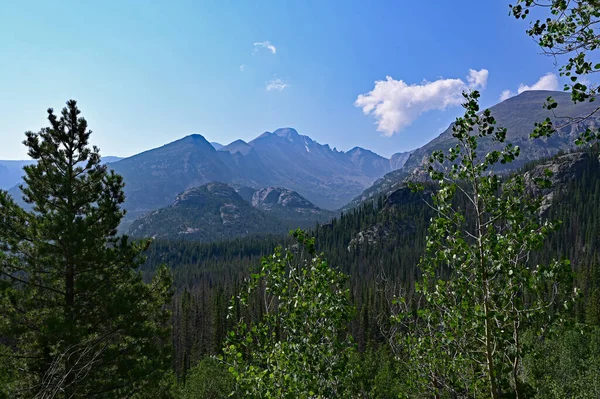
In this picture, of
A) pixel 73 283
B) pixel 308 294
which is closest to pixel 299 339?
pixel 308 294

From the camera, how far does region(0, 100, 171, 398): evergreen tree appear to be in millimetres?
13203

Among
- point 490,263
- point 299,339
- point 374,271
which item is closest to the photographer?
point 490,263

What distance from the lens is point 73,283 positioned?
576 inches

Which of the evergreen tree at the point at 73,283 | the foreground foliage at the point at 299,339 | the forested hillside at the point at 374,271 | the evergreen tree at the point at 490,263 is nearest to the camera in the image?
the evergreen tree at the point at 490,263

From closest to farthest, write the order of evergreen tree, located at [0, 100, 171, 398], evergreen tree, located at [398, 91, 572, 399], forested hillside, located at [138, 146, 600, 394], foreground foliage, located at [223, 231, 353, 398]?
evergreen tree, located at [398, 91, 572, 399] → foreground foliage, located at [223, 231, 353, 398] → evergreen tree, located at [0, 100, 171, 398] → forested hillside, located at [138, 146, 600, 394]

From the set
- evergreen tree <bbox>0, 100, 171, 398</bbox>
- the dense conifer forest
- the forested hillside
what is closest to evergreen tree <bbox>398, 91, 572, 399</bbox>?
the dense conifer forest

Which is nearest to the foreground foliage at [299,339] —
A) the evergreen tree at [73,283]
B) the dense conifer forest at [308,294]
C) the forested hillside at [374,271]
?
the dense conifer forest at [308,294]

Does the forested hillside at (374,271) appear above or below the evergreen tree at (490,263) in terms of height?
below

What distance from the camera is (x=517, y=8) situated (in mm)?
5922

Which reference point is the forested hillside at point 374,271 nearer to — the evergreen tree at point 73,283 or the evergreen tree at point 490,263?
the evergreen tree at point 73,283

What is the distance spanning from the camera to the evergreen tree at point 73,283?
1320 centimetres

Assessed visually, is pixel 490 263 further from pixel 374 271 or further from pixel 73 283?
pixel 374 271

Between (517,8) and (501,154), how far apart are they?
2.43 meters

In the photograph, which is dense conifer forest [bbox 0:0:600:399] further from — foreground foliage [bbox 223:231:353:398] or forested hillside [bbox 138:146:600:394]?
forested hillside [bbox 138:146:600:394]
